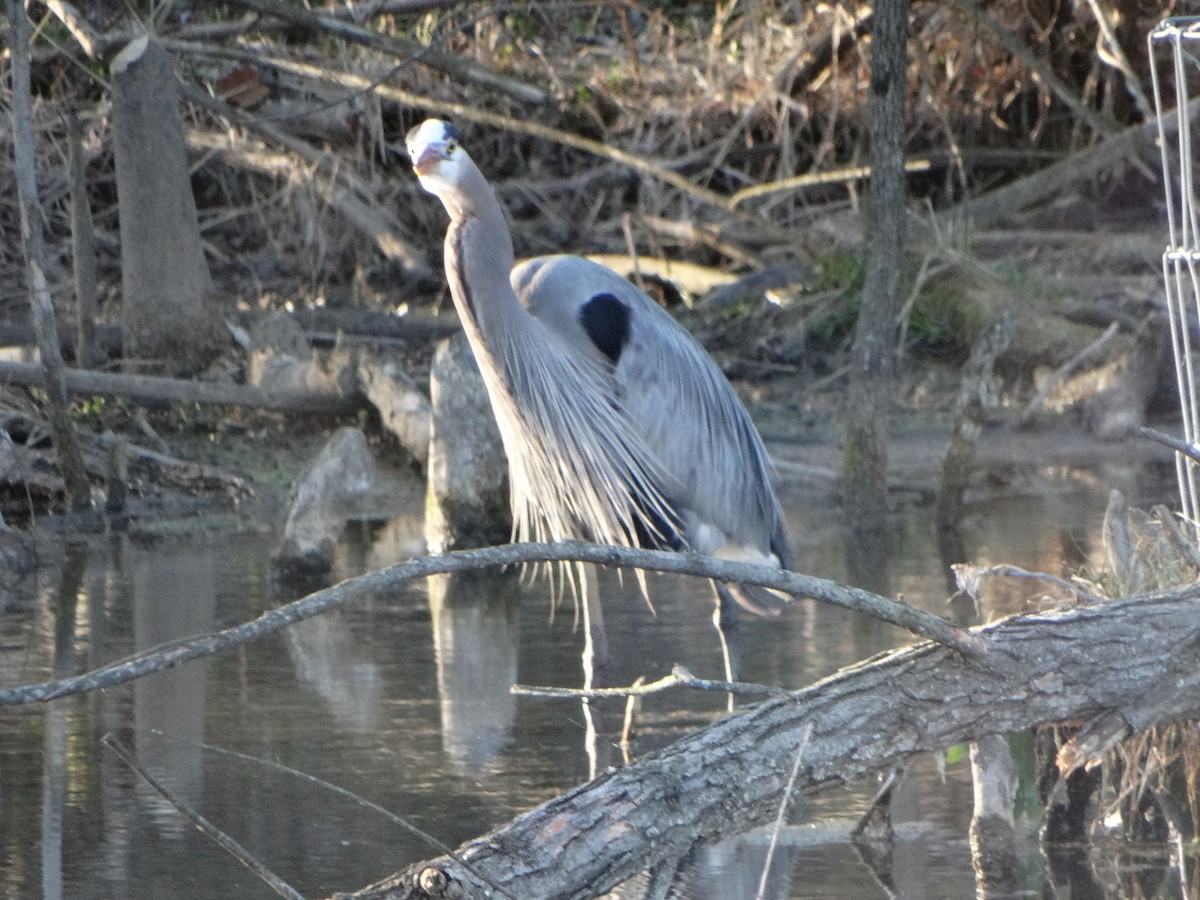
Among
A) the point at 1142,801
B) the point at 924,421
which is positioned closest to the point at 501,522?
the point at 924,421

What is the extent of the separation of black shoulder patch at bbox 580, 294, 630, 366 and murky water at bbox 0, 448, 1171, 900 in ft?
3.61

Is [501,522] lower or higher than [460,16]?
lower

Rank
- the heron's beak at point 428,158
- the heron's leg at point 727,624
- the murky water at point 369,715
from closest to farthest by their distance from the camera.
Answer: the murky water at point 369,715
the heron's beak at point 428,158
the heron's leg at point 727,624

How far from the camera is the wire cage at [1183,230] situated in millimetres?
4484

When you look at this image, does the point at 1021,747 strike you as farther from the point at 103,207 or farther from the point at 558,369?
the point at 103,207

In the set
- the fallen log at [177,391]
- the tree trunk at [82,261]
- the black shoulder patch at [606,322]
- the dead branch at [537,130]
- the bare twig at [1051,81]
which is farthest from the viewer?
the bare twig at [1051,81]

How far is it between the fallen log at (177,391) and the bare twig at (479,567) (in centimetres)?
633

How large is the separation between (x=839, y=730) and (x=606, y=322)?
333 cm

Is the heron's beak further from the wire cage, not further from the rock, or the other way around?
the rock

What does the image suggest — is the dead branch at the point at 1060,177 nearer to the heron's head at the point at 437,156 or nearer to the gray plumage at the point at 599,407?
the gray plumage at the point at 599,407

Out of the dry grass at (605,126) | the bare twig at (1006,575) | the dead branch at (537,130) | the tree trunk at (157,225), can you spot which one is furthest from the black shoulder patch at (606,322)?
the dry grass at (605,126)

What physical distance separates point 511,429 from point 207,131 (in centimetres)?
824

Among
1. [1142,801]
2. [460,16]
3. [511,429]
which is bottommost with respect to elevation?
[1142,801]

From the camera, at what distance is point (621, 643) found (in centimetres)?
657
